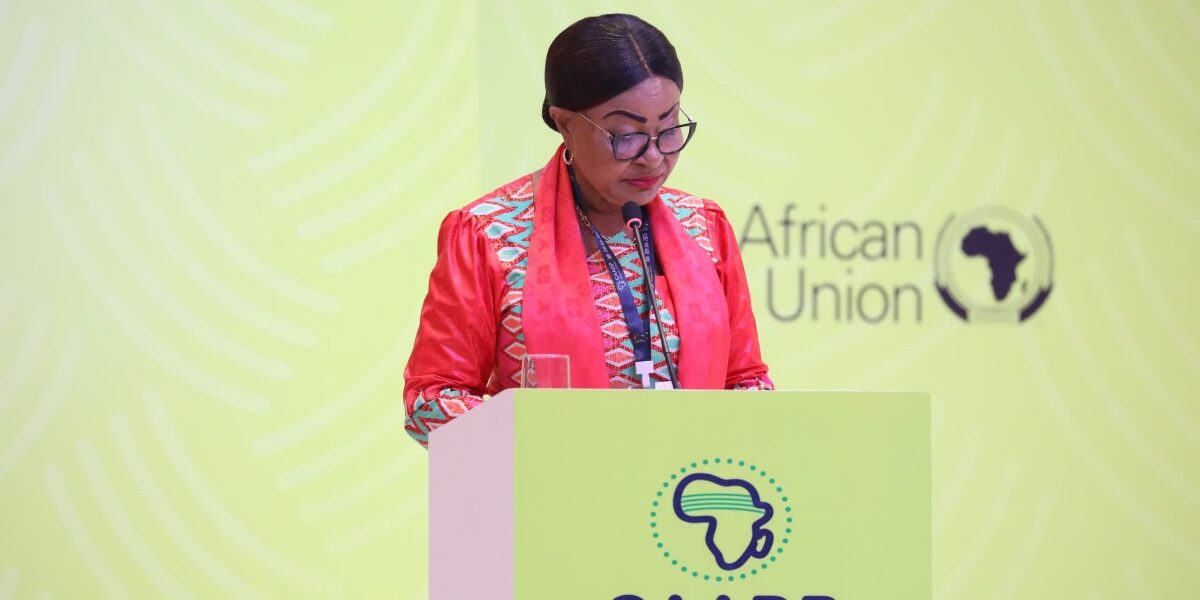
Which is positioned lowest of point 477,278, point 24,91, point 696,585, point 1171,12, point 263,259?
point 696,585

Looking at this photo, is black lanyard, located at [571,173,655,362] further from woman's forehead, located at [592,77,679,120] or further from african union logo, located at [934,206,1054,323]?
african union logo, located at [934,206,1054,323]

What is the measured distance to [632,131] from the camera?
230cm

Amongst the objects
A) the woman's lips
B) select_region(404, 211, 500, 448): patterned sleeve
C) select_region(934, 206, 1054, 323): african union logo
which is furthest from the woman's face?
select_region(934, 206, 1054, 323): african union logo

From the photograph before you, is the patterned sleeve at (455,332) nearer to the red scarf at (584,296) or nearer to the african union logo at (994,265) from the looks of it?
the red scarf at (584,296)

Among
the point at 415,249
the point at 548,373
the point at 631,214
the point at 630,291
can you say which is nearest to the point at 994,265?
the point at 415,249

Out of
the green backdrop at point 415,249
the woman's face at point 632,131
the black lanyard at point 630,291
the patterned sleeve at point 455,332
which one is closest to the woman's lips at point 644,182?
the woman's face at point 632,131

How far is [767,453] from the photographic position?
161 centimetres

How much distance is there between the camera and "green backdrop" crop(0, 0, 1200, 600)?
3.31 meters

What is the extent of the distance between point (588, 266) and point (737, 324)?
0.32m

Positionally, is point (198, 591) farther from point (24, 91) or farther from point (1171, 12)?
point (1171, 12)

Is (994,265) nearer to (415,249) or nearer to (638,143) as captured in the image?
(415,249)

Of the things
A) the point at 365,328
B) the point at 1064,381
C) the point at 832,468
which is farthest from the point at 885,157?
the point at 832,468

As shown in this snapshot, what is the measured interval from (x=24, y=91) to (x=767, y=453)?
7.67 ft

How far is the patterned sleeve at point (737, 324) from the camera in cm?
252
